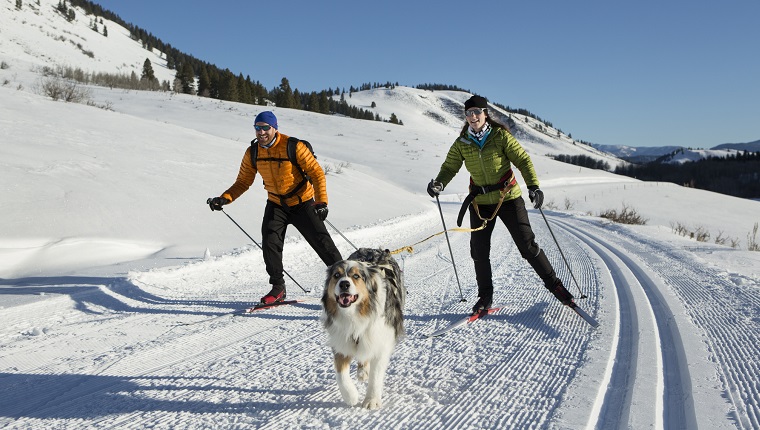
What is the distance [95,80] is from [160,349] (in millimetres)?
50699

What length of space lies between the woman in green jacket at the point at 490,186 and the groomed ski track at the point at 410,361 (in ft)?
1.64

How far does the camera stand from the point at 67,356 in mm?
3766

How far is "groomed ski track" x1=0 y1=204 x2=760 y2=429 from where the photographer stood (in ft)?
9.00

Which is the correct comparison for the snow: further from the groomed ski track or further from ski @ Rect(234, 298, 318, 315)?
ski @ Rect(234, 298, 318, 315)

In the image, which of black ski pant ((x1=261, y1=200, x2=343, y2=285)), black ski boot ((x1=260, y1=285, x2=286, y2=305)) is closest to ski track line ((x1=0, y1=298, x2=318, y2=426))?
black ski boot ((x1=260, y1=285, x2=286, y2=305))

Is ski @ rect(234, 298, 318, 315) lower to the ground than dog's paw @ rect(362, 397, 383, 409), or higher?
lower

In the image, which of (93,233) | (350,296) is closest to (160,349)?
(350,296)

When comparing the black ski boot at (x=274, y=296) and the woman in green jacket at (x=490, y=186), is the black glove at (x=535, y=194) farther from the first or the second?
the black ski boot at (x=274, y=296)

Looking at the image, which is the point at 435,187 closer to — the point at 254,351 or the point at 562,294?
the point at 562,294

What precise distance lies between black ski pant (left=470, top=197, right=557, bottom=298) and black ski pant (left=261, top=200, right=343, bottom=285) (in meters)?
1.62

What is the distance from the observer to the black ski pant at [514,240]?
15.4 ft

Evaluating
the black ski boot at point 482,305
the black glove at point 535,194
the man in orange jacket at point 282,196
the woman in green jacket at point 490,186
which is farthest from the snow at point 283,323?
the black glove at point 535,194

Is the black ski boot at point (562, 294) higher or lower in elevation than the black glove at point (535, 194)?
lower

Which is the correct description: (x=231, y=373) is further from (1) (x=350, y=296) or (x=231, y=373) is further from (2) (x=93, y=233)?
(2) (x=93, y=233)
